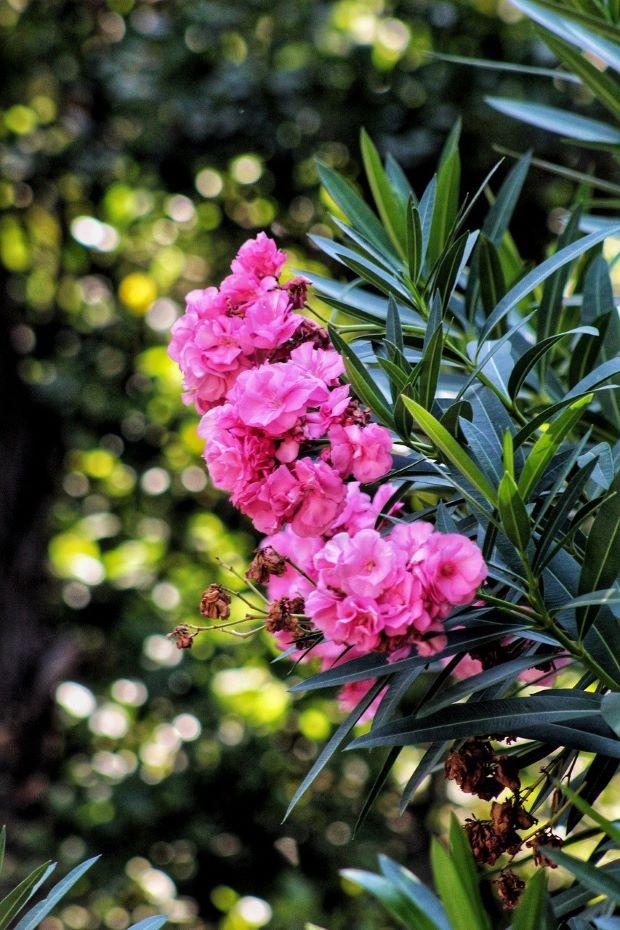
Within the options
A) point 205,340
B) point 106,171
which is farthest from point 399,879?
point 106,171

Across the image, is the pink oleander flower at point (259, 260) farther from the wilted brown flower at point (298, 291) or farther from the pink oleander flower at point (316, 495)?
the pink oleander flower at point (316, 495)

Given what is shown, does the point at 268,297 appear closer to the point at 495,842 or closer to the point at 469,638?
the point at 469,638

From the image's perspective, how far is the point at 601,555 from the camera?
2.10ft

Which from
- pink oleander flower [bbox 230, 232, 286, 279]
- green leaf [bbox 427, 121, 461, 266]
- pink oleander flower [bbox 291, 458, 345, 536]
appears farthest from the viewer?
green leaf [bbox 427, 121, 461, 266]

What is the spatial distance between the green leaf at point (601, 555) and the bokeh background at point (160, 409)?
5.10 feet

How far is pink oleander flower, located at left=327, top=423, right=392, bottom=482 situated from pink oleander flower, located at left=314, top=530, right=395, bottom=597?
6cm

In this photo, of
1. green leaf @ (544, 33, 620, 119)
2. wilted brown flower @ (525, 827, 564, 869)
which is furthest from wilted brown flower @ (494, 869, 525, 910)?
green leaf @ (544, 33, 620, 119)

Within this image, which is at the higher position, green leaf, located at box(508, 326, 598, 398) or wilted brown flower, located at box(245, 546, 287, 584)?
green leaf, located at box(508, 326, 598, 398)

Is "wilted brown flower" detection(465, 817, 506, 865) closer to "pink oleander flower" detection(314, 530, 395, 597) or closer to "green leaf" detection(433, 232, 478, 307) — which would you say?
"pink oleander flower" detection(314, 530, 395, 597)

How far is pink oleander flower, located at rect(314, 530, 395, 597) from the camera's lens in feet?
1.91

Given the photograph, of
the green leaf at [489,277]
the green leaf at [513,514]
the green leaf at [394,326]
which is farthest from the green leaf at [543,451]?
the green leaf at [489,277]

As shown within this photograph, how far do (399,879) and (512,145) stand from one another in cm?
179

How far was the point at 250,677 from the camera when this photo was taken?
2205mm

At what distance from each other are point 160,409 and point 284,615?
169 centimetres
